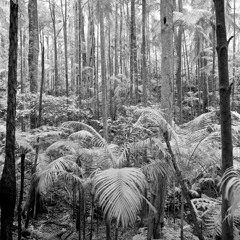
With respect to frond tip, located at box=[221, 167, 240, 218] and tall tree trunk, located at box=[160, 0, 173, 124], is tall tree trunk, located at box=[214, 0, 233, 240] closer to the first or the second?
frond tip, located at box=[221, 167, 240, 218]

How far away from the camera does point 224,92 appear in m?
2.61

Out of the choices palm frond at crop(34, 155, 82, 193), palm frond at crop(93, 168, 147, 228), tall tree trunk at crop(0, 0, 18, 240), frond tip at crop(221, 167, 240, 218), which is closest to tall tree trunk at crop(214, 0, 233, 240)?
frond tip at crop(221, 167, 240, 218)

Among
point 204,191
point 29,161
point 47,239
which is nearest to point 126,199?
point 47,239

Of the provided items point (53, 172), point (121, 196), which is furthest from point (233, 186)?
point (53, 172)

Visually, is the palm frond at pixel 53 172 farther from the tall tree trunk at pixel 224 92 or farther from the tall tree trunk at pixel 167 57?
the tall tree trunk at pixel 224 92

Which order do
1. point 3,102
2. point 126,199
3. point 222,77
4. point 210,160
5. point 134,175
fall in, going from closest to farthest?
point 222,77 < point 126,199 < point 134,175 < point 210,160 < point 3,102

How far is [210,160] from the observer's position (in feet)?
14.1

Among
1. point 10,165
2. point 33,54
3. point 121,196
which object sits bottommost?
point 121,196

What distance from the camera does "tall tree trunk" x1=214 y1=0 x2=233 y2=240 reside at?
2.54 meters

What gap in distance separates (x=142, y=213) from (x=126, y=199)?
110 inches

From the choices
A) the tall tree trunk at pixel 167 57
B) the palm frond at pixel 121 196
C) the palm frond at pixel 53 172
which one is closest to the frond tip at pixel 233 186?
the palm frond at pixel 121 196

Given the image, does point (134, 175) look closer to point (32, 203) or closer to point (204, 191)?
point (32, 203)

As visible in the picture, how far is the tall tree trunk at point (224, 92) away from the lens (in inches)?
99.8

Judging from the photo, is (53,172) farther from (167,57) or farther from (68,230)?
(167,57)
